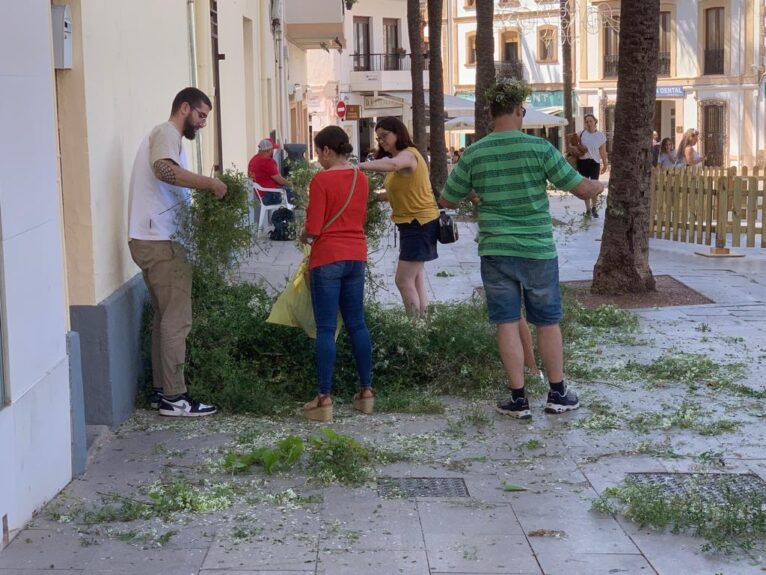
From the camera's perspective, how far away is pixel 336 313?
6.72 metres

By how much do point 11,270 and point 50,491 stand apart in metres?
1.07

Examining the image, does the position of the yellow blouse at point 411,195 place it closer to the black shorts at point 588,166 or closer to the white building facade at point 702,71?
the black shorts at point 588,166

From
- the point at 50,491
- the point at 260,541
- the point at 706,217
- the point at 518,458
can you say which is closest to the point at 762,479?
the point at 518,458

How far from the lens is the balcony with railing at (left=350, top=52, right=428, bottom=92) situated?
2197 inches

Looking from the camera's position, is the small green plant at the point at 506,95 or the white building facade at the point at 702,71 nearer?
the small green plant at the point at 506,95

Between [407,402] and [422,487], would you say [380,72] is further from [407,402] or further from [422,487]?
[422,487]

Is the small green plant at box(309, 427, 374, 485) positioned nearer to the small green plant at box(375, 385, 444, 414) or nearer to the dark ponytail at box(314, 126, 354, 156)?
the small green plant at box(375, 385, 444, 414)

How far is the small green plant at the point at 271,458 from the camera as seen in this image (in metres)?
5.53

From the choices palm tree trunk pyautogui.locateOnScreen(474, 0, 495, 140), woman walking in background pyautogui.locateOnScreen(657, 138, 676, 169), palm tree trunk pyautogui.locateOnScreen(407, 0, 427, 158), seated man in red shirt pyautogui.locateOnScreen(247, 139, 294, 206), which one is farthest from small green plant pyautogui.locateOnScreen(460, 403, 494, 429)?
palm tree trunk pyautogui.locateOnScreen(407, 0, 427, 158)

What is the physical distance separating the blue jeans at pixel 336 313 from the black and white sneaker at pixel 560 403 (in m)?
1.04

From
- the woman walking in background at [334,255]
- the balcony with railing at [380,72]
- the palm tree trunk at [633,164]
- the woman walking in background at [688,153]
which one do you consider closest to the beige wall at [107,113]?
the woman walking in background at [334,255]

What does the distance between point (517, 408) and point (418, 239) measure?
6.46 ft

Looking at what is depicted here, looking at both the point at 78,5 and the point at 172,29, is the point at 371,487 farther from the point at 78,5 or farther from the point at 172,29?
the point at 172,29

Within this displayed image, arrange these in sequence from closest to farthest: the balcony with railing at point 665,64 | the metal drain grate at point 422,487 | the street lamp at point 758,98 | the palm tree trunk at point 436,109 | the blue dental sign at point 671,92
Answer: the metal drain grate at point 422,487 < the palm tree trunk at point 436,109 < the street lamp at point 758,98 < the blue dental sign at point 671,92 < the balcony with railing at point 665,64
